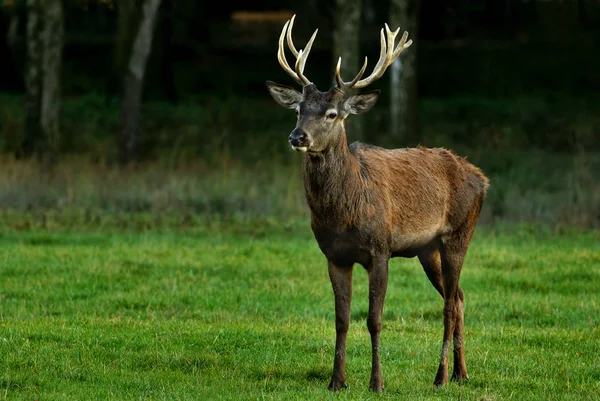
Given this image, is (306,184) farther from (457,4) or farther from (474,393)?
(457,4)

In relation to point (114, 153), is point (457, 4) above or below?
above

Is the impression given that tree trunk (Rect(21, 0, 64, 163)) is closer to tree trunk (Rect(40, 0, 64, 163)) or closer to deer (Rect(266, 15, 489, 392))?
tree trunk (Rect(40, 0, 64, 163))

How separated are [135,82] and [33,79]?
7.19 ft

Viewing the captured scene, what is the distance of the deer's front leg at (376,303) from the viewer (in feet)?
29.0

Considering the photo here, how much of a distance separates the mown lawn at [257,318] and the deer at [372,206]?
1.84 ft

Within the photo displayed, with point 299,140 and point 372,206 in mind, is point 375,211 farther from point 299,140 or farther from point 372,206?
point 299,140

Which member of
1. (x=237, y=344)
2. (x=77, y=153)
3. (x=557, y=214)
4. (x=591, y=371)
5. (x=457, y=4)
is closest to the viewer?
(x=591, y=371)

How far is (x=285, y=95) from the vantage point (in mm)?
9328

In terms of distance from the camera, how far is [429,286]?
13781 millimetres

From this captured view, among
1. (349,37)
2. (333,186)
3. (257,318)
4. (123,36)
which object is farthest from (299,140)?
(123,36)

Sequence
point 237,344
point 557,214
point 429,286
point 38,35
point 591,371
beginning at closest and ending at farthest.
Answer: point 591,371, point 237,344, point 429,286, point 557,214, point 38,35

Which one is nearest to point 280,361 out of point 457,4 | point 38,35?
point 38,35

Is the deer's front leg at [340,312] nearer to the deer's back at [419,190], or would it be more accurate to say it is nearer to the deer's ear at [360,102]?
the deer's back at [419,190]

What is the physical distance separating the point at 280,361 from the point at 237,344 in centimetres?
65
